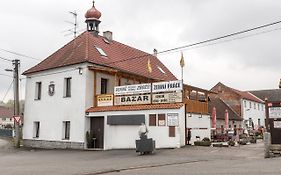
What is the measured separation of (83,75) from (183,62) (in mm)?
7327

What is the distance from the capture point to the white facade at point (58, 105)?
2606 centimetres

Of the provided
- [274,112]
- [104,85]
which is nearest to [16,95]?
[104,85]

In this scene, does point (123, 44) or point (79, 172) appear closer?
point (79, 172)

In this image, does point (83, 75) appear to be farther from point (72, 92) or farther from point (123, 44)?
point (123, 44)

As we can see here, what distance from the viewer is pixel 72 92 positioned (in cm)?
2691

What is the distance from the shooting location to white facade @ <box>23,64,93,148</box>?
2606cm

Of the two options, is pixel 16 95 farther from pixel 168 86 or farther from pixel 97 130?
pixel 168 86

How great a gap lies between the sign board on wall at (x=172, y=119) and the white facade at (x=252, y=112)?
35.8 meters

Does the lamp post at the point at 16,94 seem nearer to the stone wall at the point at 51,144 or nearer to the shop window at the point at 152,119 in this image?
the stone wall at the point at 51,144

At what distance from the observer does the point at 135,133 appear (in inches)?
912

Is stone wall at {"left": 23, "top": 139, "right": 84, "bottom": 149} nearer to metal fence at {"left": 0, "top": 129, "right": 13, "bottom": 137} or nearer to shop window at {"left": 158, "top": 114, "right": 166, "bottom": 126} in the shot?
shop window at {"left": 158, "top": 114, "right": 166, "bottom": 126}

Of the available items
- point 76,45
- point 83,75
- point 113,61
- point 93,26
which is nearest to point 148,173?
point 83,75

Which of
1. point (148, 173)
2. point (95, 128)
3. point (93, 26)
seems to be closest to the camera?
point (148, 173)

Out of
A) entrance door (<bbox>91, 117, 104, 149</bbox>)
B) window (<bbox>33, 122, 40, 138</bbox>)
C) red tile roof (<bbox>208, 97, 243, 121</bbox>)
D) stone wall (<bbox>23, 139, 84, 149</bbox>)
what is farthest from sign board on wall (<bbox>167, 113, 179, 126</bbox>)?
red tile roof (<bbox>208, 97, 243, 121</bbox>)
